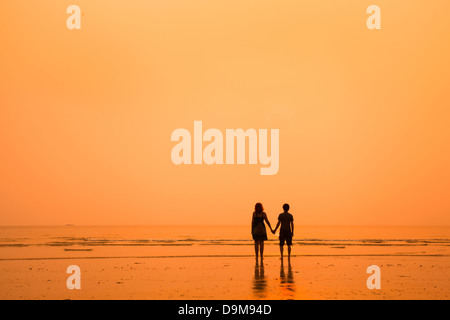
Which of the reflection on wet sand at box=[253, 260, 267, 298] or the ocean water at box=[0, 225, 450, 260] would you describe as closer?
the reflection on wet sand at box=[253, 260, 267, 298]

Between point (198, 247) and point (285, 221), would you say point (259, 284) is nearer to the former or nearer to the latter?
point (285, 221)

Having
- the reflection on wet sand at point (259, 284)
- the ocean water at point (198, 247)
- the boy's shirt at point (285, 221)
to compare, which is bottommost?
the ocean water at point (198, 247)

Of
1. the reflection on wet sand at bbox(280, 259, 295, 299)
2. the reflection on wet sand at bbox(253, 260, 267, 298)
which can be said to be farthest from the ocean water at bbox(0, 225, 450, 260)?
the reflection on wet sand at bbox(280, 259, 295, 299)

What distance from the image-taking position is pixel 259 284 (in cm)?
1313

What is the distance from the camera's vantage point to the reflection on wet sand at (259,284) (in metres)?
11.5

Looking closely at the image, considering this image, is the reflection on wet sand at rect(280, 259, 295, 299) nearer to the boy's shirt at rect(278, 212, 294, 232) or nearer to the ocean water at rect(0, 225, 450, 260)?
the boy's shirt at rect(278, 212, 294, 232)

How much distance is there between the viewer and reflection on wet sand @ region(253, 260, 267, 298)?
1146cm

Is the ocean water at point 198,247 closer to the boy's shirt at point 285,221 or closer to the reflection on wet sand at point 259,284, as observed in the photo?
the boy's shirt at point 285,221

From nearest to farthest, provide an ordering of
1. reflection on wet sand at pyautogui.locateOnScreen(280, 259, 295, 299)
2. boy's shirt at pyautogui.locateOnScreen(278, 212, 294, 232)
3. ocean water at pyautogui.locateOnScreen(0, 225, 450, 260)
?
reflection on wet sand at pyautogui.locateOnScreen(280, 259, 295, 299) → boy's shirt at pyautogui.locateOnScreen(278, 212, 294, 232) → ocean water at pyautogui.locateOnScreen(0, 225, 450, 260)

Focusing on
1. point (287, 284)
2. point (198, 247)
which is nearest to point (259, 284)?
point (287, 284)

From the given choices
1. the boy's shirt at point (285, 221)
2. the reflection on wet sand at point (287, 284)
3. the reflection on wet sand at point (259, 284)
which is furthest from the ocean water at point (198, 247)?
the reflection on wet sand at point (287, 284)

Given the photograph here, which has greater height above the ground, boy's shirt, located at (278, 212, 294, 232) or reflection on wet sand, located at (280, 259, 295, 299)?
boy's shirt, located at (278, 212, 294, 232)
